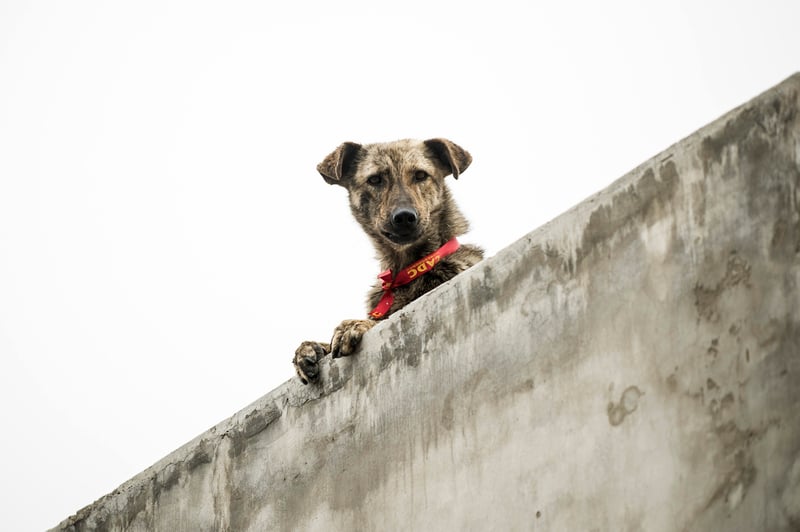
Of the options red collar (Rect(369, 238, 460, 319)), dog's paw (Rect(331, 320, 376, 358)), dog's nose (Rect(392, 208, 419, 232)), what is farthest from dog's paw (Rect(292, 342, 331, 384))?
dog's nose (Rect(392, 208, 419, 232))

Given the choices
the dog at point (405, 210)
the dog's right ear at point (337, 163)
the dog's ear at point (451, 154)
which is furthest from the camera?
the dog's right ear at point (337, 163)

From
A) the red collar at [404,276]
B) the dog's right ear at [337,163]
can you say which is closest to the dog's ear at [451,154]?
the dog's right ear at [337,163]

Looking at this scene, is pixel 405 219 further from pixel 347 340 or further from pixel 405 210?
pixel 347 340

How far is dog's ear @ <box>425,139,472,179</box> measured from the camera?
22.4 ft

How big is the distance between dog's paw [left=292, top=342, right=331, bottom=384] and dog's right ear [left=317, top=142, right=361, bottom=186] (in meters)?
2.80

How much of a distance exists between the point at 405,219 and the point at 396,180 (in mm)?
566

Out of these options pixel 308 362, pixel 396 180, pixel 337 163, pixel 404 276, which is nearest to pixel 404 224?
pixel 404 276

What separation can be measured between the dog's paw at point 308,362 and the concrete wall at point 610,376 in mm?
187

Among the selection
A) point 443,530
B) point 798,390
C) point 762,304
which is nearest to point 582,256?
point 762,304

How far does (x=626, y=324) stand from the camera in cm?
299

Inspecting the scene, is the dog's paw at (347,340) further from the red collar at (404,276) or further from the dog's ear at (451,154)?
the dog's ear at (451,154)

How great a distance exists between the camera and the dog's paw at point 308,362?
429cm

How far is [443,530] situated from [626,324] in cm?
105

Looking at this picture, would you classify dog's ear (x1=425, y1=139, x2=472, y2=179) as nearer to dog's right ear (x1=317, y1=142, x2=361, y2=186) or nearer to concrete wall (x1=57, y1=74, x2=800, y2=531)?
dog's right ear (x1=317, y1=142, x2=361, y2=186)
